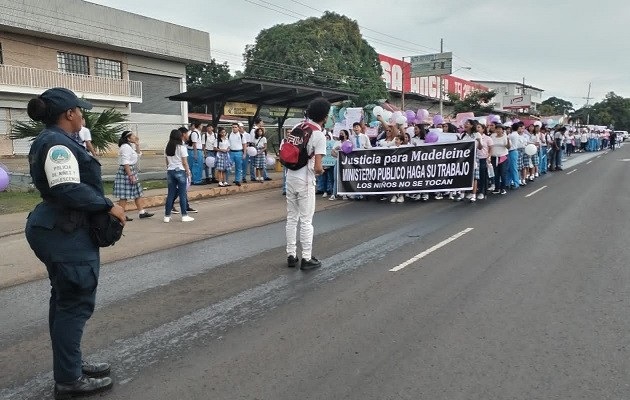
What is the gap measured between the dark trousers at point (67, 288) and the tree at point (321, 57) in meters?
36.3

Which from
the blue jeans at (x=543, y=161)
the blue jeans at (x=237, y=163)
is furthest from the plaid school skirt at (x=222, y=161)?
the blue jeans at (x=543, y=161)

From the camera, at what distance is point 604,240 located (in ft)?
24.9

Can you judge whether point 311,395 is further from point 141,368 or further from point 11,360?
point 11,360

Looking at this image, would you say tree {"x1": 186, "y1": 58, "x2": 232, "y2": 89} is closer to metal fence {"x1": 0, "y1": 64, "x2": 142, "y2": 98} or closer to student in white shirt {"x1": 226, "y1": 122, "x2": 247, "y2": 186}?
metal fence {"x1": 0, "y1": 64, "x2": 142, "y2": 98}

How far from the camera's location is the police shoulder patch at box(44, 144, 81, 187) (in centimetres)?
305

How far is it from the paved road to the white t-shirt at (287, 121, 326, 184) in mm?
1138

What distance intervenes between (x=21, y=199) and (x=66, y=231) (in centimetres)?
1122

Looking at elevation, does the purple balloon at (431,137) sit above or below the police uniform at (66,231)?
above

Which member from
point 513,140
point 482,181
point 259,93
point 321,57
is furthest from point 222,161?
point 321,57

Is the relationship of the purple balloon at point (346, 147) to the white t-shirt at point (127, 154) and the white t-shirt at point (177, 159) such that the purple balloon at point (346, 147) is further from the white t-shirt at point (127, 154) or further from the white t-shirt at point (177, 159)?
the white t-shirt at point (127, 154)

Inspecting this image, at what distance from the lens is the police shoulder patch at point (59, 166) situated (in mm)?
3051

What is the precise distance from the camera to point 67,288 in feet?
10.5

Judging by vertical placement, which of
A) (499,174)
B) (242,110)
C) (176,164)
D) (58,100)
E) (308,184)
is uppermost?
(242,110)

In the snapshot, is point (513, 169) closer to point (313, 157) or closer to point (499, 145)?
point (499, 145)
